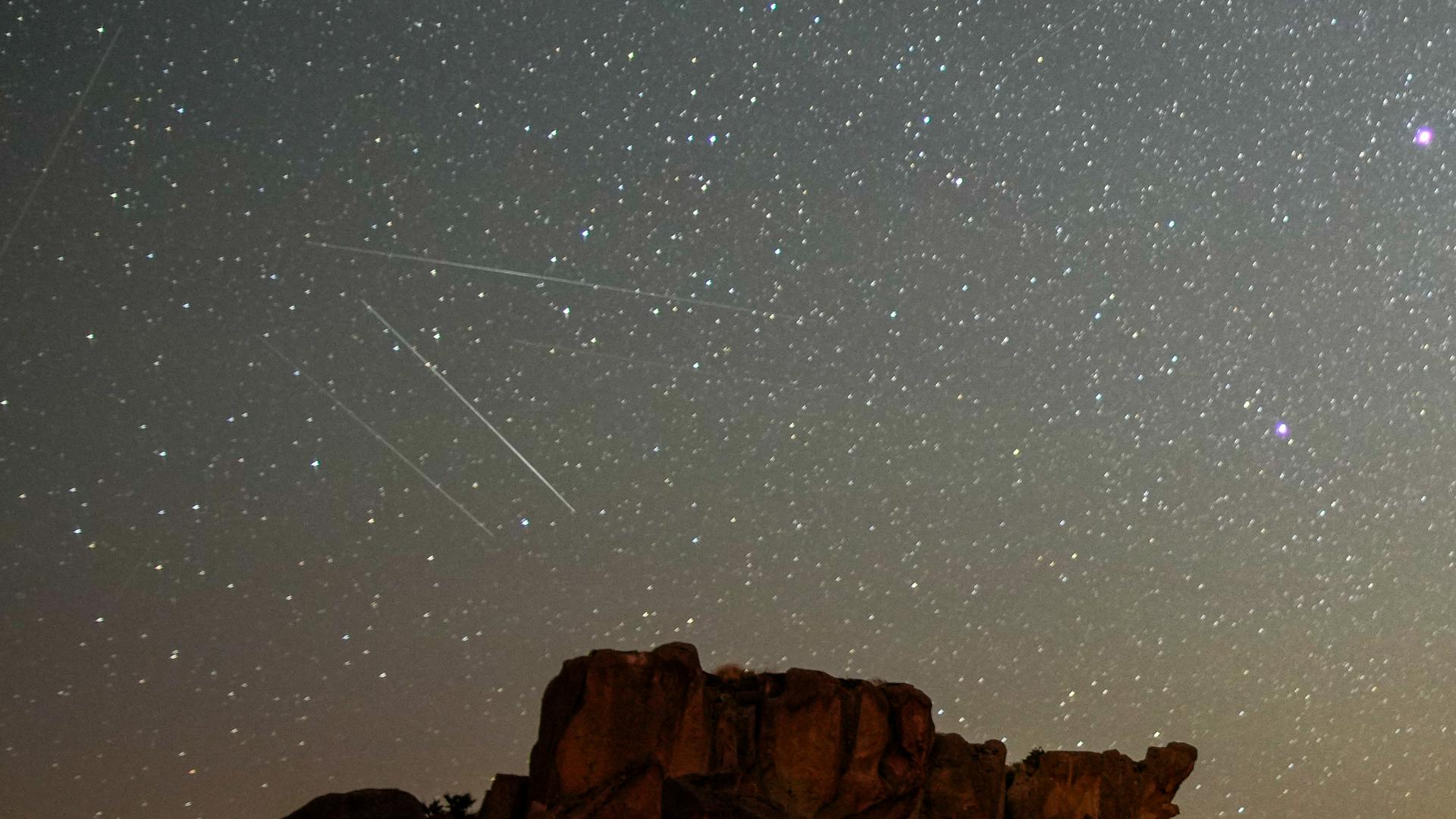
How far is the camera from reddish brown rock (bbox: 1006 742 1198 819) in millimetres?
34969

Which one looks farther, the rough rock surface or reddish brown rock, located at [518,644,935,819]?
reddish brown rock, located at [518,644,935,819]

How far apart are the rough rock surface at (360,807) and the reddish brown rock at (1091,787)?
19054mm

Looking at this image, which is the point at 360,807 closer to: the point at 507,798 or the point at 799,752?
the point at 507,798

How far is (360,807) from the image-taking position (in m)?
20.9

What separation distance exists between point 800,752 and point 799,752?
0.04m

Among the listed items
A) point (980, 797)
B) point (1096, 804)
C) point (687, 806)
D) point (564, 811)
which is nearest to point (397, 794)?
point (564, 811)

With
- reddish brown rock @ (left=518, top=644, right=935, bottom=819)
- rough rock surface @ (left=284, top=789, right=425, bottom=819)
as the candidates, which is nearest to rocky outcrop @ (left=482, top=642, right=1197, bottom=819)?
reddish brown rock @ (left=518, top=644, right=935, bottom=819)

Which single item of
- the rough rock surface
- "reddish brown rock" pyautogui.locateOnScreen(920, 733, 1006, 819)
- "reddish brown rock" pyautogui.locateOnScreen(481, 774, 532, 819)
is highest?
"reddish brown rock" pyautogui.locateOnScreen(920, 733, 1006, 819)

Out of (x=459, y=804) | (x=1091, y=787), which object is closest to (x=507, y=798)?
(x=459, y=804)

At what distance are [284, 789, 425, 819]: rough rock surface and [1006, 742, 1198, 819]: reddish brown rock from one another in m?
19.1

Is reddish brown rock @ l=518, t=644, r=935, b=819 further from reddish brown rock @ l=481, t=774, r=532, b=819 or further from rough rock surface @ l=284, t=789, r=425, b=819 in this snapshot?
rough rock surface @ l=284, t=789, r=425, b=819

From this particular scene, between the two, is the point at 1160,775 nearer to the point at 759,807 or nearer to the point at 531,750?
the point at 531,750

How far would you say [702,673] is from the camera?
32.2 meters

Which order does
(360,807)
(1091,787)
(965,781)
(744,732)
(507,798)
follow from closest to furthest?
(360,807), (507,798), (744,732), (965,781), (1091,787)
